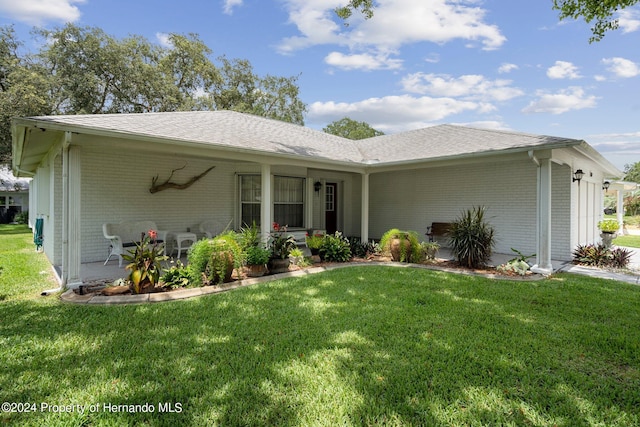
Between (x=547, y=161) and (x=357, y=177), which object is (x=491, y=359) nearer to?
(x=547, y=161)

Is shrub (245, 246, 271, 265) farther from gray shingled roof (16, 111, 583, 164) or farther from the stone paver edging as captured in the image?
gray shingled roof (16, 111, 583, 164)

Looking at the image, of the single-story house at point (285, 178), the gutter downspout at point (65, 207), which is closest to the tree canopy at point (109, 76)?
the single-story house at point (285, 178)

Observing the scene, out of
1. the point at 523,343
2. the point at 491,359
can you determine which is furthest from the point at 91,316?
the point at 523,343

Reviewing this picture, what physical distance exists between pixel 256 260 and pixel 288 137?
207 inches

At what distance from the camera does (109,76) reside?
19734mm

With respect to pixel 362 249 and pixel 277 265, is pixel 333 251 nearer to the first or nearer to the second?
pixel 362 249

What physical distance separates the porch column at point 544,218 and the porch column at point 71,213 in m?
8.95

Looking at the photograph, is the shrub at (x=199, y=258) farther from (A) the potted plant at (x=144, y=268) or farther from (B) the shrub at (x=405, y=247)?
(B) the shrub at (x=405, y=247)

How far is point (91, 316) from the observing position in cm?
434

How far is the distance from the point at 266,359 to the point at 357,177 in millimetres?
11396

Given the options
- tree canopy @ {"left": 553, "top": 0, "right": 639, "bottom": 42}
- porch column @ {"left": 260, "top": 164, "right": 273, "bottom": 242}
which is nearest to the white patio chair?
Result: porch column @ {"left": 260, "top": 164, "right": 273, "bottom": 242}

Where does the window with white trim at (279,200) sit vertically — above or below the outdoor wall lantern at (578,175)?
below

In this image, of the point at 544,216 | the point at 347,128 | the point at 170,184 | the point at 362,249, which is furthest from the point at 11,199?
the point at 544,216

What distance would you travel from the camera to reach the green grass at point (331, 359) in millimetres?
2510
